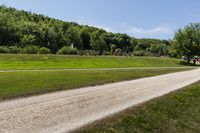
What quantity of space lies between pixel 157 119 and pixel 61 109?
4180 mm

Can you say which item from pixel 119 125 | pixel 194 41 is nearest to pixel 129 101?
pixel 119 125

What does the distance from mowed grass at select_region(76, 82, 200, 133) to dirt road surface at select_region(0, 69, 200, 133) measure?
72 centimetres

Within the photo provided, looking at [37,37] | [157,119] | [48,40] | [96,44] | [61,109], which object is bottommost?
[96,44]

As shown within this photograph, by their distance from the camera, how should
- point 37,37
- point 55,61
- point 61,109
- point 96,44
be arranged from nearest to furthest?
point 61,109
point 55,61
point 37,37
point 96,44

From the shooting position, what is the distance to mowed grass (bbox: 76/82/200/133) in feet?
40.3

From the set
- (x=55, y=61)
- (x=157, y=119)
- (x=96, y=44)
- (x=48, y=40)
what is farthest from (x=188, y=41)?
(x=157, y=119)

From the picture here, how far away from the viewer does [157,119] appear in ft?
47.2

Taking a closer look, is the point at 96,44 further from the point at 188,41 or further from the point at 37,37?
the point at 188,41

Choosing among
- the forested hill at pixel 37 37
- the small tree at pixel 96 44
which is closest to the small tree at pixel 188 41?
the forested hill at pixel 37 37

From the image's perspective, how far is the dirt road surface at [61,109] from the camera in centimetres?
1170

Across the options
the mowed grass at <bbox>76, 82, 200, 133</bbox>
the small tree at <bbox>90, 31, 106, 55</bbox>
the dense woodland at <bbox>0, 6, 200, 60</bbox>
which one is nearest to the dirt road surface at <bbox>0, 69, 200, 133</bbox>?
the mowed grass at <bbox>76, 82, 200, 133</bbox>

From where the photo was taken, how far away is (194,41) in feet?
267

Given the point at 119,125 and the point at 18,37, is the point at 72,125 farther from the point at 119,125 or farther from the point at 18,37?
the point at 18,37

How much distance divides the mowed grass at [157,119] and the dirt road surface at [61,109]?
28.3 inches
